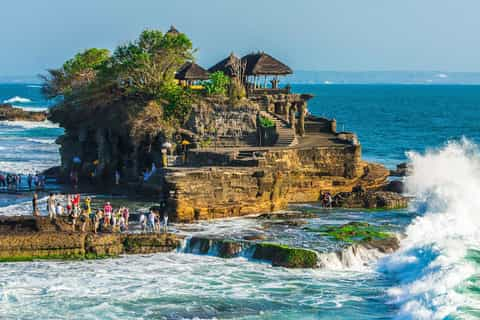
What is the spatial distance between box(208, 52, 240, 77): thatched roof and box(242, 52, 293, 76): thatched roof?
0.91m

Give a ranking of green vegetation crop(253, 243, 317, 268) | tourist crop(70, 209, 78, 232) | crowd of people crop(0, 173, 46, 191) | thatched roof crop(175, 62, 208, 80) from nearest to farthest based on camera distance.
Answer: green vegetation crop(253, 243, 317, 268)
tourist crop(70, 209, 78, 232)
crowd of people crop(0, 173, 46, 191)
thatched roof crop(175, 62, 208, 80)

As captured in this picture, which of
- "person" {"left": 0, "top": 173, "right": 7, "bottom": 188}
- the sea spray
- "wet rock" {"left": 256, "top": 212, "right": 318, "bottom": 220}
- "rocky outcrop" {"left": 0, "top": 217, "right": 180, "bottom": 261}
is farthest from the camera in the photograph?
"person" {"left": 0, "top": 173, "right": 7, "bottom": 188}

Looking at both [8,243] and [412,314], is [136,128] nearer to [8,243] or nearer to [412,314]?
[8,243]

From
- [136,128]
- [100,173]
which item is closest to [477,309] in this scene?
[136,128]

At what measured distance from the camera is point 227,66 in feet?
168

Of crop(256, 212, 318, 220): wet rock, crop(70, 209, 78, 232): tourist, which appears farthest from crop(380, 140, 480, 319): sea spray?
crop(70, 209, 78, 232): tourist

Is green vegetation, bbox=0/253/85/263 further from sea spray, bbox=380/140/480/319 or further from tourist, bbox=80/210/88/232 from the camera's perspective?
sea spray, bbox=380/140/480/319

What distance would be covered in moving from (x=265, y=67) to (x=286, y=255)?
73.7ft

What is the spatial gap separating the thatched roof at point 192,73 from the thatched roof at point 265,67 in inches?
114

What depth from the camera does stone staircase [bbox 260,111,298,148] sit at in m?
45.9

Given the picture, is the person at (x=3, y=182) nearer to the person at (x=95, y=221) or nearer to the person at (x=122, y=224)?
the person at (x=95, y=221)

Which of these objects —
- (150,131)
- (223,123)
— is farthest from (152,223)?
(223,123)

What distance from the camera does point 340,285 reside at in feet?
90.3

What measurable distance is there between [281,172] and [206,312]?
1674 centimetres
